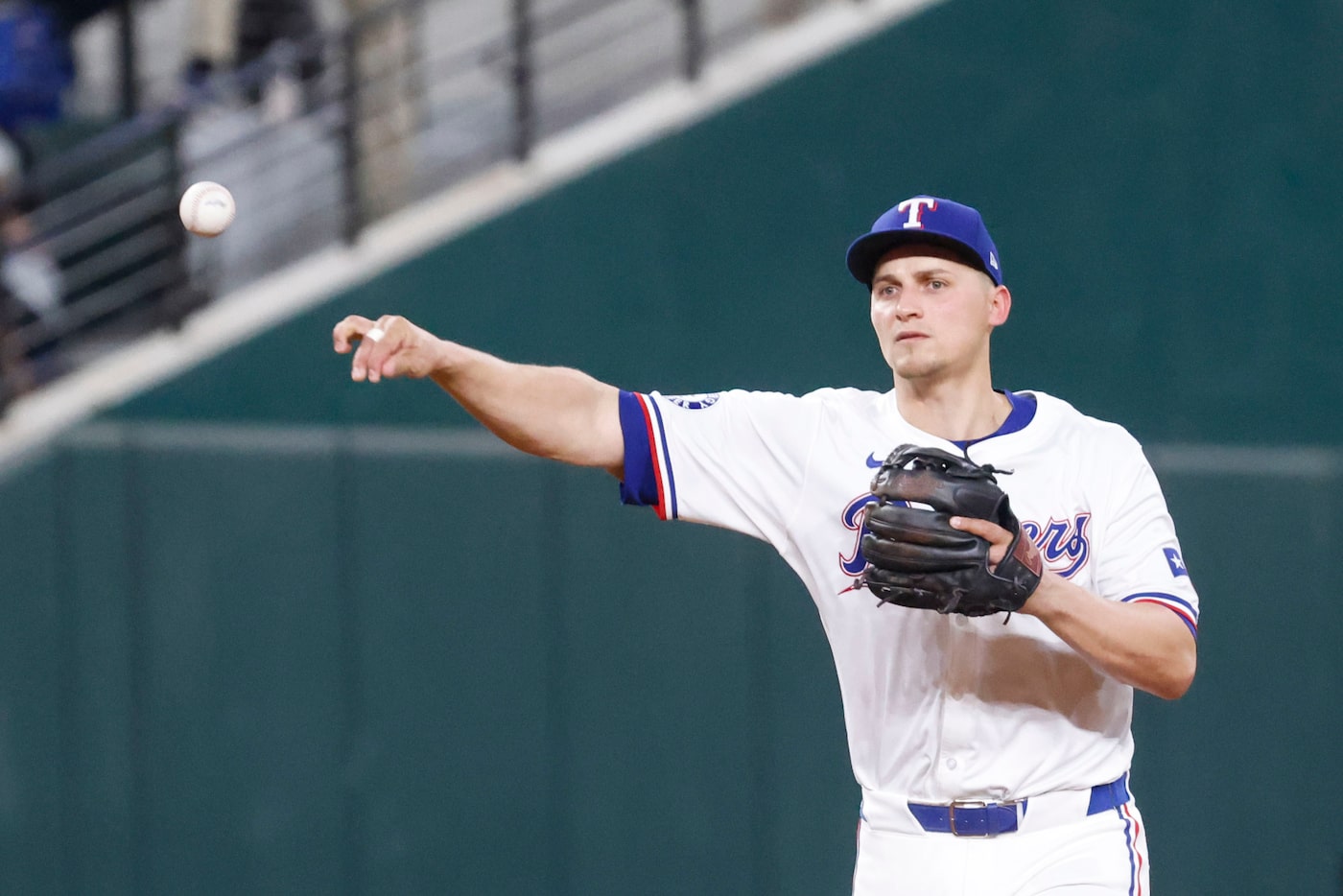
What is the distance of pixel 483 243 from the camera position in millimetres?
6109

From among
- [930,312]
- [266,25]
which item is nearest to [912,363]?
[930,312]

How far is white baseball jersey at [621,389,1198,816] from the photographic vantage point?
3.19 meters

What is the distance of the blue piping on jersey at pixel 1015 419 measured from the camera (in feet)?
11.0

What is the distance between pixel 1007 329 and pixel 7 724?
4.16 meters

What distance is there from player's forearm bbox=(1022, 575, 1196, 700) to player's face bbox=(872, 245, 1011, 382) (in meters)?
0.60

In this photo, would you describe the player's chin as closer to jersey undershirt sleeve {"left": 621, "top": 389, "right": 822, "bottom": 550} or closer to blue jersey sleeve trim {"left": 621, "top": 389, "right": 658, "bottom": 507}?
jersey undershirt sleeve {"left": 621, "top": 389, "right": 822, "bottom": 550}

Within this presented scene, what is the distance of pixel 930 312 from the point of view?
327 centimetres

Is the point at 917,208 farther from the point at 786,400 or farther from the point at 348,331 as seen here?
the point at 348,331

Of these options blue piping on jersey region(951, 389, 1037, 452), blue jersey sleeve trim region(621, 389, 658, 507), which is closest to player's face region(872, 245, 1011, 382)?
blue piping on jersey region(951, 389, 1037, 452)

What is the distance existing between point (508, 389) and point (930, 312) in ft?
2.87

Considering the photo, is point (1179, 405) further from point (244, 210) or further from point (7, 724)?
point (7, 724)

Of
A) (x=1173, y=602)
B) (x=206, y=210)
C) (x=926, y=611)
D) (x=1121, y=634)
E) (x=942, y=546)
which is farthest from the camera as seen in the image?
(x=206, y=210)

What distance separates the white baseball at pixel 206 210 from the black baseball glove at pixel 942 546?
5.72ft

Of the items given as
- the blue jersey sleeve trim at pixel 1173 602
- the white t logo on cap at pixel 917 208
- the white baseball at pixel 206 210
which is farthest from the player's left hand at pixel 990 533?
the white baseball at pixel 206 210
